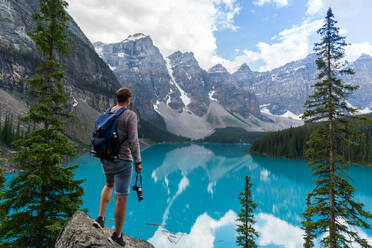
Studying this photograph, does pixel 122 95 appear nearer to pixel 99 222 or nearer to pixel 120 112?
pixel 120 112

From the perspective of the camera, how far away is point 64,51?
32.1 ft

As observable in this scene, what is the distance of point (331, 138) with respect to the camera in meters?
11.6

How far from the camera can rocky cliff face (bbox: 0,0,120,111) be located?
92.9 metres

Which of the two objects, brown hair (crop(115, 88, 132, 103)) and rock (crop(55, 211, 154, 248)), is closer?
rock (crop(55, 211, 154, 248))

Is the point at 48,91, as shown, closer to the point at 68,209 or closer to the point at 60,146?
the point at 60,146

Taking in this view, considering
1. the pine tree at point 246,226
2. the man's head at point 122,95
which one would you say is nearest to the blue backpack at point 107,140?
the man's head at point 122,95

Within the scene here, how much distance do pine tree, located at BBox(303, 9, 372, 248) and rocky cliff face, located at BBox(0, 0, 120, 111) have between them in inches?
2649

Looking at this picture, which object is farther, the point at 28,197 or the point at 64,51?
the point at 64,51

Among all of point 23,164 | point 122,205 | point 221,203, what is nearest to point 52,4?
point 23,164

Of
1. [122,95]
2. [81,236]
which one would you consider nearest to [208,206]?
[81,236]

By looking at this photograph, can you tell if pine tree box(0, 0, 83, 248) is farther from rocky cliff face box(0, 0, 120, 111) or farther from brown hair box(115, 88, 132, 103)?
rocky cliff face box(0, 0, 120, 111)

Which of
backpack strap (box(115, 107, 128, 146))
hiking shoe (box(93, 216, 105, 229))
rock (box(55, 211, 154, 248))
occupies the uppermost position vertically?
backpack strap (box(115, 107, 128, 146))

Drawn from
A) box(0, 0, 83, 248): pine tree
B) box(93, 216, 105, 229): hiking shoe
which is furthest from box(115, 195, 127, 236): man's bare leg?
box(0, 0, 83, 248): pine tree

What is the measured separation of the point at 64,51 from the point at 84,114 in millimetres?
115567
